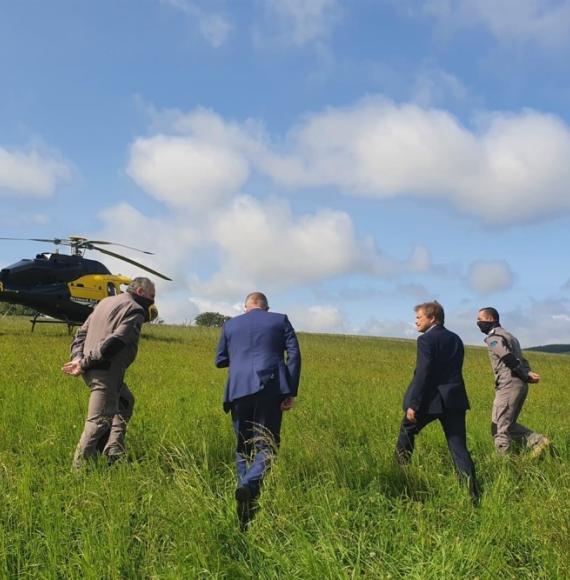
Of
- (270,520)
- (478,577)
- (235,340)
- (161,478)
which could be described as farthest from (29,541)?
(478,577)

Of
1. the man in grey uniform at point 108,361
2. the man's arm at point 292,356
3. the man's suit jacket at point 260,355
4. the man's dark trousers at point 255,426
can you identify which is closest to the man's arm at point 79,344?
the man in grey uniform at point 108,361

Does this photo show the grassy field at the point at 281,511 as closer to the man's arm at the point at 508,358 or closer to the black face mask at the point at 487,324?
the man's arm at the point at 508,358

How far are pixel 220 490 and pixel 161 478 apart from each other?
1.74 feet

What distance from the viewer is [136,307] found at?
589cm

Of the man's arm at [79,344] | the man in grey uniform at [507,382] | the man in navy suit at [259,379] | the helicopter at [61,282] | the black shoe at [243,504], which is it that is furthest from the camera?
the helicopter at [61,282]

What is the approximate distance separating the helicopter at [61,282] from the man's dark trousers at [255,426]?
15.2 meters

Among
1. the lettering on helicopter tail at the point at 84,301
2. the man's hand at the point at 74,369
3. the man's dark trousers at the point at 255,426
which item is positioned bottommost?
the man's dark trousers at the point at 255,426

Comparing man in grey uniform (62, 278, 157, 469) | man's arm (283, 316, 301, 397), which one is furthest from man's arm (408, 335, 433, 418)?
man in grey uniform (62, 278, 157, 469)

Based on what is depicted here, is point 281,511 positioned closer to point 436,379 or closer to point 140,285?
point 436,379

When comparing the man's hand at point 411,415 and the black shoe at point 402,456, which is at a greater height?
the man's hand at point 411,415

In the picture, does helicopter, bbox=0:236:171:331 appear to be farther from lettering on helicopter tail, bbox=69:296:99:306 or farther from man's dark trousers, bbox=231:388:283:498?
man's dark trousers, bbox=231:388:283:498

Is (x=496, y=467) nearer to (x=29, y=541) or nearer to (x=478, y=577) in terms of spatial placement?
(x=478, y=577)

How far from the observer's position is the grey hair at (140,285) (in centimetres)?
602

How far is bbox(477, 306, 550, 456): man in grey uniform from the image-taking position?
22.7ft
